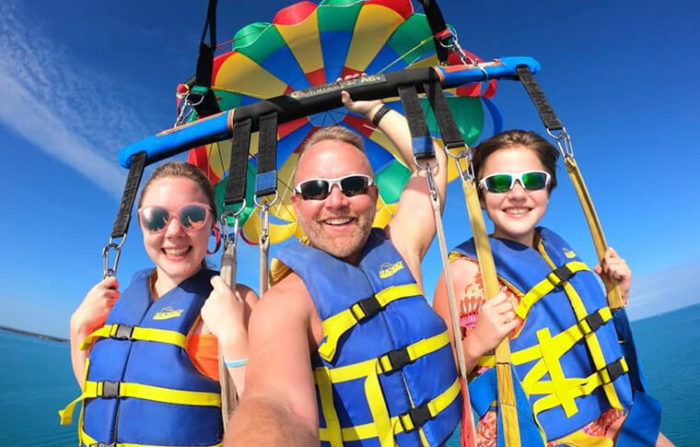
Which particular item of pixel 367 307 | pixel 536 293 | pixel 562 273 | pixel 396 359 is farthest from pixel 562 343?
pixel 367 307

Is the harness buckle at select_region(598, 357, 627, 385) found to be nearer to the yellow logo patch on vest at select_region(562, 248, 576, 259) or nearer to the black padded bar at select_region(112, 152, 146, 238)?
the yellow logo patch on vest at select_region(562, 248, 576, 259)

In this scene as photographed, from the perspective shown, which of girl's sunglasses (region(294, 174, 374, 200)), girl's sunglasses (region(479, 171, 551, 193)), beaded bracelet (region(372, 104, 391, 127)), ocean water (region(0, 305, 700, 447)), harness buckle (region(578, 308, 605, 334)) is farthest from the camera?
ocean water (region(0, 305, 700, 447))

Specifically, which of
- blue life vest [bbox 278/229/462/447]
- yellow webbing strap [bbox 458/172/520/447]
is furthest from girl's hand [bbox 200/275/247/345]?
yellow webbing strap [bbox 458/172/520/447]

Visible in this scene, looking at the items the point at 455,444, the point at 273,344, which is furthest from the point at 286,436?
the point at 455,444

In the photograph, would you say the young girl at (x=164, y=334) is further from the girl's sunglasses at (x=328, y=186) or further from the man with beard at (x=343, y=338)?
the girl's sunglasses at (x=328, y=186)

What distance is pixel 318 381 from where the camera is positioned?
1633 millimetres

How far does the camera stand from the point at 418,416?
5.27 feet

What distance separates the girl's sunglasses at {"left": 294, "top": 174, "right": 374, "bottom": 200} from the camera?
6.38 feet

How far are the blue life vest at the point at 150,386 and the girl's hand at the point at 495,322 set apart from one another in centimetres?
168

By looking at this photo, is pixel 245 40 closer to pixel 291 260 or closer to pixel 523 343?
pixel 291 260

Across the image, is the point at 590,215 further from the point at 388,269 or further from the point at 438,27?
the point at 438,27

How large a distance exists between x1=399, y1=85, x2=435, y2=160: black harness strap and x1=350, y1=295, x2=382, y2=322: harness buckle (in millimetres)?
858

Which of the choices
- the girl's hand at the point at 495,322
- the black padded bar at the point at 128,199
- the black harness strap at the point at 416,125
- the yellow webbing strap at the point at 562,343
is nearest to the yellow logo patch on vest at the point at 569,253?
the yellow webbing strap at the point at 562,343

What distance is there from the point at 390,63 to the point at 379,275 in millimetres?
5317
